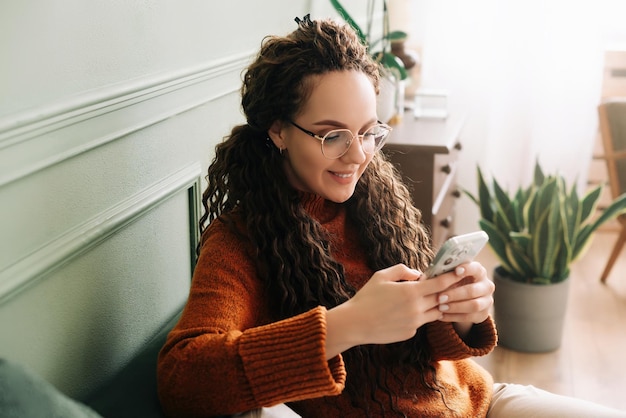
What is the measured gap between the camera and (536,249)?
2.58 m

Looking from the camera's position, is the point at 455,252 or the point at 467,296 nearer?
the point at 455,252

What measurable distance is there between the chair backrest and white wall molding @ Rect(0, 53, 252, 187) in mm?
2237

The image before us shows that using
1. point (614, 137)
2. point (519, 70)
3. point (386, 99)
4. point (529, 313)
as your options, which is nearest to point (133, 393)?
point (386, 99)

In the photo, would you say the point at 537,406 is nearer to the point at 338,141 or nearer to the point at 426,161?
the point at 338,141

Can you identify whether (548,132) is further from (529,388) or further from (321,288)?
(321,288)

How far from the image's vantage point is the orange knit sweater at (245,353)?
41.6 inches

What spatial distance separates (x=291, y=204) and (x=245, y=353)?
319 millimetres

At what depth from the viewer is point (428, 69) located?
3748 millimetres

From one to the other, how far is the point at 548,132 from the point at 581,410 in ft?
8.66

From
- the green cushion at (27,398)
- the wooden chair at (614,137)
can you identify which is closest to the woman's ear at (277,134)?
the green cushion at (27,398)

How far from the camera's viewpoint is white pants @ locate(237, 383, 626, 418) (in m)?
1.27

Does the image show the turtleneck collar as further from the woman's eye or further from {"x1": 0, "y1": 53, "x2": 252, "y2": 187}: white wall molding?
{"x1": 0, "y1": 53, "x2": 252, "y2": 187}: white wall molding

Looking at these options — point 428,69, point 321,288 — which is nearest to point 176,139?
point 321,288

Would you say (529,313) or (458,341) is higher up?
(458,341)
